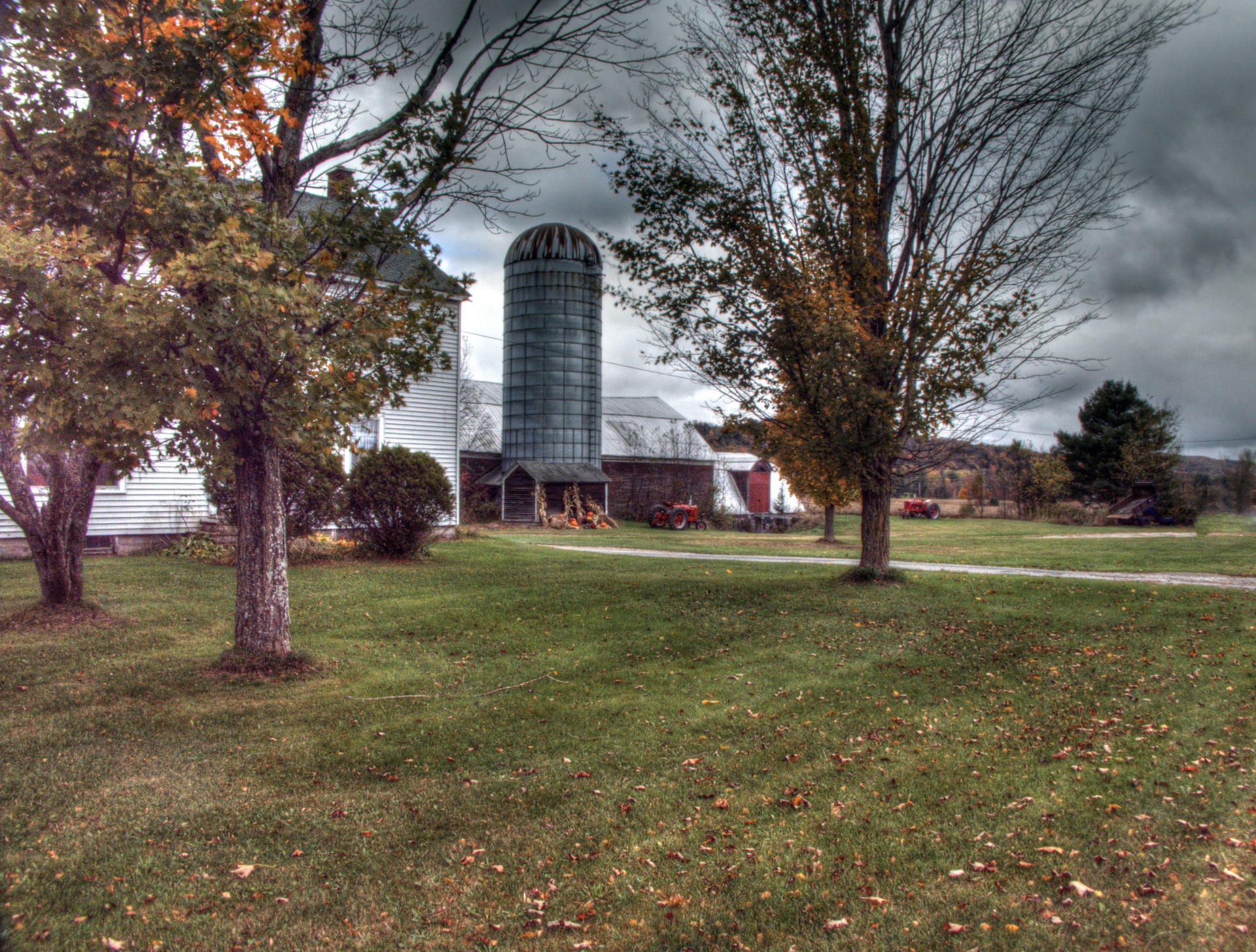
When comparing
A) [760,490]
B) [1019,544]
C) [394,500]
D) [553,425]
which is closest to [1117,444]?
[760,490]

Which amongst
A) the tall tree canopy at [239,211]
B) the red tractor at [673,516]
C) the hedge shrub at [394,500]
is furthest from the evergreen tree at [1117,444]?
the tall tree canopy at [239,211]

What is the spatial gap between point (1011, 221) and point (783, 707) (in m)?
8.65

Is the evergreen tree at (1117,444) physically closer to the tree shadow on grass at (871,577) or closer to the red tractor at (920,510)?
the red tractor at (920,510)

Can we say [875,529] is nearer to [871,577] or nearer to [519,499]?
[871,577]

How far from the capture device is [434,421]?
1827 cm

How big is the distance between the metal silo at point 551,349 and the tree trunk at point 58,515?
71.9 ft

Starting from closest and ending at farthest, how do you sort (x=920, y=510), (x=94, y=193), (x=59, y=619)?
1. (x=94, y=193)
2. (x=59, y=619)
3. (x=920, y=510)

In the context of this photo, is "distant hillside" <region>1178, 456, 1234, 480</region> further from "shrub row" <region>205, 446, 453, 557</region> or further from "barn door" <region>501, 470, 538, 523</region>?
"shrub row" <region>205, 446, 453, 557</region>

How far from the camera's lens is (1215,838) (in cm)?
367

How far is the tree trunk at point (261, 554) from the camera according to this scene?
6.36 meters

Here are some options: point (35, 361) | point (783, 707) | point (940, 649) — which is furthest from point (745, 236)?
point (35, 361)

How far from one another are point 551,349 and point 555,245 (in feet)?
13.5

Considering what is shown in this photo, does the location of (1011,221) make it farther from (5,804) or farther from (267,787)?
(5,804)

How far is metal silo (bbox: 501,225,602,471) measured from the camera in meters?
30.0
